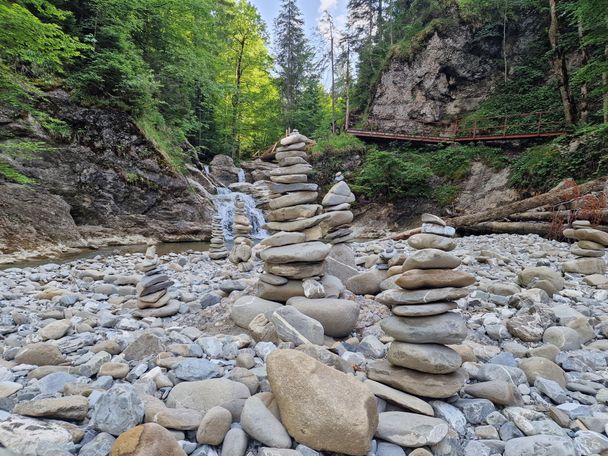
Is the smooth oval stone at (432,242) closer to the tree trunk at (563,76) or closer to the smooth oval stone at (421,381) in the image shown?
the smooth oval stone at (421,381)

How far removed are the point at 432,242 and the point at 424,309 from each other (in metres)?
0.53

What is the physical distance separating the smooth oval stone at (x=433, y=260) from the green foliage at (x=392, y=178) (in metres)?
16.8

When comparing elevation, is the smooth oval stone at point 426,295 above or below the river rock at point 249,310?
above

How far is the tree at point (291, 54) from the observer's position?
3269 centimetres

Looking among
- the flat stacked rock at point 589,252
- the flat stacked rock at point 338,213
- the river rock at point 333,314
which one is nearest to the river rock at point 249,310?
the river rock at point 333,314

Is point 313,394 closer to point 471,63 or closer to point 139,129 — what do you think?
point 139,129

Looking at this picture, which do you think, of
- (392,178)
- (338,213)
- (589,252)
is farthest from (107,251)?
(392,178)

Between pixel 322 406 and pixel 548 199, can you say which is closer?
pixel 322 406

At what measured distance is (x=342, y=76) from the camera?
31.8 metres

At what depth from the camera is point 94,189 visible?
40.3 feet

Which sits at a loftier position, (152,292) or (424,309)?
(424,309)

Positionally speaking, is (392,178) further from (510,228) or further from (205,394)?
(205,394)

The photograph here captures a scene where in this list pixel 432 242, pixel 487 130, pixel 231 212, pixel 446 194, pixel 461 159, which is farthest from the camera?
pixel 487 130

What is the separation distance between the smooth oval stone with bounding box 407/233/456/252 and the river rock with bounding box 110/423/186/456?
1991 millimetres
